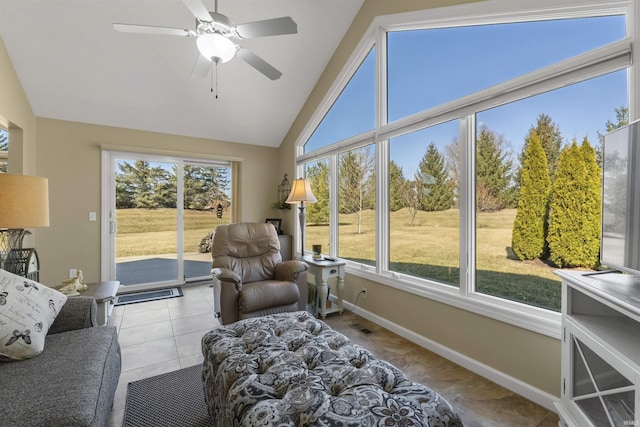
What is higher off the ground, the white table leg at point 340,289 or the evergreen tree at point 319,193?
Answer: the evergreen tree at point 319,193

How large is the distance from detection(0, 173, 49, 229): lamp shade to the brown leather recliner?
4.33 ft

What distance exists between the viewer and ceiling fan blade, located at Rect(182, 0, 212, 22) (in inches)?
60.8

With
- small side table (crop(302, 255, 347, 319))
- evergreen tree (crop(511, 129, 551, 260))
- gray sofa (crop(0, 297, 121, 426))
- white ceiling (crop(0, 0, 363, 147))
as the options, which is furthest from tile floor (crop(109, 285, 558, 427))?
white ceiling (crop(0, 0, 363, 147))

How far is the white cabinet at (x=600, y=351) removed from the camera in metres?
1.00

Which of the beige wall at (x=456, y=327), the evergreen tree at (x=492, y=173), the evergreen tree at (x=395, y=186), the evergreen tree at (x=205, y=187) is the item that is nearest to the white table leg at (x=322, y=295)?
the beige wall at (x=456, y=327)

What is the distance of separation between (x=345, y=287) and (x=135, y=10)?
3670mm

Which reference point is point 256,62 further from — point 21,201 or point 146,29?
point 21,201

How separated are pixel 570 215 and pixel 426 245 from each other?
1104 millimetres

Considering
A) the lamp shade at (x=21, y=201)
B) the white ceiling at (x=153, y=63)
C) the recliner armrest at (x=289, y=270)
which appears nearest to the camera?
the lamp shade at (x=21, y=201)

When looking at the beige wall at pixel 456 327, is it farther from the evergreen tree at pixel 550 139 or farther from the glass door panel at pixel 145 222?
the glass door panel at pixel 145 222

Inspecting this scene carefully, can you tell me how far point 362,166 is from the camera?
332 cm

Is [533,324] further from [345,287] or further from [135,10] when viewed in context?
[135,10]

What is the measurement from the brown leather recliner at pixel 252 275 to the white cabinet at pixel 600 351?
2.06 m

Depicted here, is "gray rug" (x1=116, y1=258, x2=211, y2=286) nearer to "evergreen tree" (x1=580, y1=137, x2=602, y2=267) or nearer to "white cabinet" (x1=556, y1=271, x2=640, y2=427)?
"white cabinet" (x1=556, y1=271, x2=640, y2=427)
